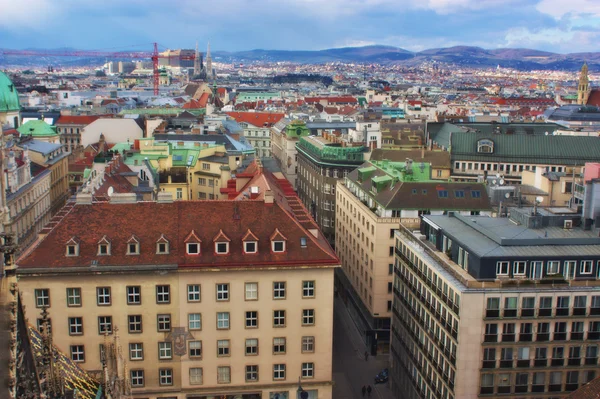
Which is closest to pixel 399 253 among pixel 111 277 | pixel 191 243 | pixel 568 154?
pixel 191 243

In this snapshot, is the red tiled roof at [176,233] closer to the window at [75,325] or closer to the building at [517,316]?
the window at [75,325]

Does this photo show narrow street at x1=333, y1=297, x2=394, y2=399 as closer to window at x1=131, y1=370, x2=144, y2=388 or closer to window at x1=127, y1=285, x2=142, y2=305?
window at x1=131, y1=370, x2=144, y2=388

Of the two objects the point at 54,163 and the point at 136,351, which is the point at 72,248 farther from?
the point at 54,163

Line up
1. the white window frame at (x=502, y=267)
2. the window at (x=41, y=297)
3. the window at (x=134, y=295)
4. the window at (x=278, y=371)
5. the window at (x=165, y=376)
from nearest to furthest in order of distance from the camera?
the white window frame at (x=502, y=267) < the window at (x=41, y=297) < the window at (x=134, y=295) < the window at (x=165, y=376) < the window at (x=278, y=371)

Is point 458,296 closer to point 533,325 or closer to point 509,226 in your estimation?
point 533,325

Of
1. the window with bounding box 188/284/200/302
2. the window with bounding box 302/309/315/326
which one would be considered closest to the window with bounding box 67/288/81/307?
the window with bounding box 188/284/200/302

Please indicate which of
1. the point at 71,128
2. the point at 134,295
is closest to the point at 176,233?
the point at 134,295

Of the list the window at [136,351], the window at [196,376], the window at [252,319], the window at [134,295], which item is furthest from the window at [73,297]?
the window at [252,319]
